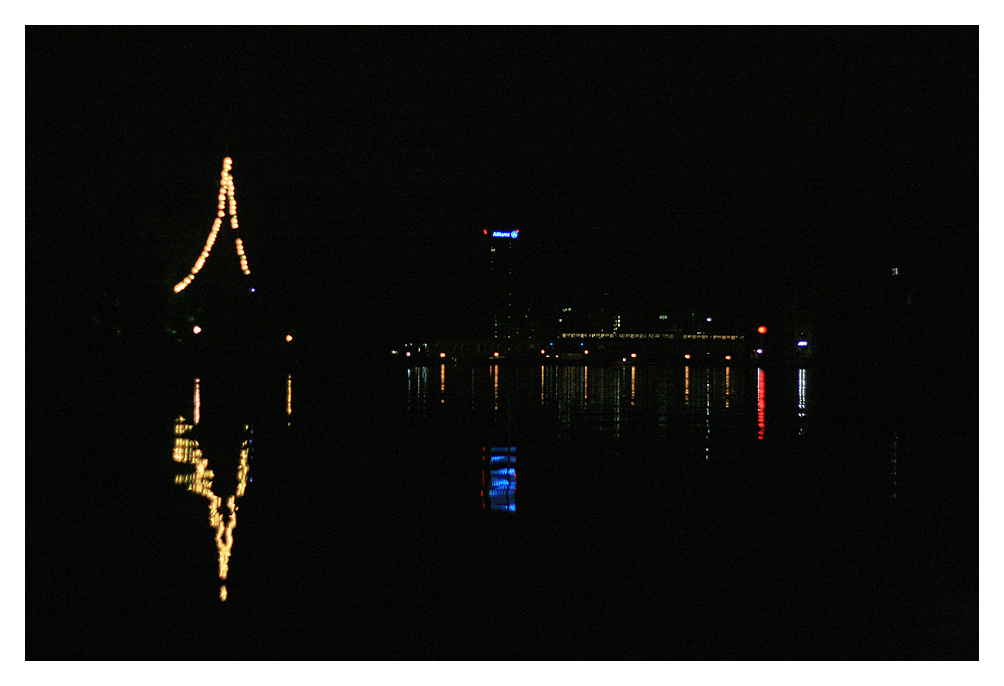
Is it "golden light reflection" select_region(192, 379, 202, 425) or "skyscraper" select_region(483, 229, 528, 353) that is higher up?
"skyscraper" select_region(483, 229, 528, 353)

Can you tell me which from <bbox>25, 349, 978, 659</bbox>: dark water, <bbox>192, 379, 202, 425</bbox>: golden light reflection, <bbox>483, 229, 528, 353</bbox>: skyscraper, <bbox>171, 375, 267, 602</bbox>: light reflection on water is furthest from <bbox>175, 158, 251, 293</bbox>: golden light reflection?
<bbox>483, 229, 528, 353</bbox>: skyscraper

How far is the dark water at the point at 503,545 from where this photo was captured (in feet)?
14.1

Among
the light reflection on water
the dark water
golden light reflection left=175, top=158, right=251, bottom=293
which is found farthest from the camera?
golden light reflection left=175, top=158, right=251, bottom=293

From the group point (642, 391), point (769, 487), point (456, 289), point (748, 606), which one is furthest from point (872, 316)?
point (456, 289)

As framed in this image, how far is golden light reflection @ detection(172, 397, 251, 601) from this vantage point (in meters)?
5.72

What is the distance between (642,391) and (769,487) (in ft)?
50.7

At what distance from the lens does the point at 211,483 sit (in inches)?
315

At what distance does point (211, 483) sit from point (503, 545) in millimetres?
3100

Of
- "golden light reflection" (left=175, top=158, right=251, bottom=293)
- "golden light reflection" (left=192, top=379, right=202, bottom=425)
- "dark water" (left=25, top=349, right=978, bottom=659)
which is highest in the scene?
"golden light reflection" (left=175, top=158, right=251, bottom=293)

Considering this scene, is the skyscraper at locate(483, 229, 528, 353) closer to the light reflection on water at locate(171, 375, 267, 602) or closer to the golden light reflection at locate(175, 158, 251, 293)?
the golden light reflection at locate(175, 158, 251, 293)

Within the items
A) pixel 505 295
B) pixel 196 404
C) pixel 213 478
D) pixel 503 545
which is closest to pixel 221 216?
pixel 196 404

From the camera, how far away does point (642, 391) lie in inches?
926

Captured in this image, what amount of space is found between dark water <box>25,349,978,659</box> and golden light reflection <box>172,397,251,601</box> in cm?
5

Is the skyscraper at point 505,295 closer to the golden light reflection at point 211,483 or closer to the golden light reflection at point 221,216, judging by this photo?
the golden light reflection at point 221,216
